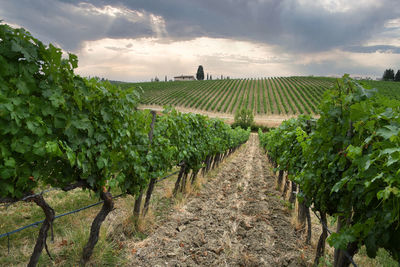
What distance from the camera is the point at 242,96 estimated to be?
2454 inches

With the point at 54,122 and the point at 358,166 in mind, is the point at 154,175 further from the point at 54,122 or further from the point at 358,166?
the point at 358,166

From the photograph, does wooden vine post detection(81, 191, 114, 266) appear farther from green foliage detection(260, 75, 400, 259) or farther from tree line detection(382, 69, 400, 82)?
tree line detection(382, 69, 400, 82)

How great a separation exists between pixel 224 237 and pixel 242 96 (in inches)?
2364

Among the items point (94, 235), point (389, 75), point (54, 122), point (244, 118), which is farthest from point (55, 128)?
point (389, 75)

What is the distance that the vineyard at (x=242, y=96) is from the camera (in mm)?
52625

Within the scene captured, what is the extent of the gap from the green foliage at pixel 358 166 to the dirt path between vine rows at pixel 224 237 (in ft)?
4.53

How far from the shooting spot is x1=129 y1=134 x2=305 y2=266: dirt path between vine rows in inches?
150

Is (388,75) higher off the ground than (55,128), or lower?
higher

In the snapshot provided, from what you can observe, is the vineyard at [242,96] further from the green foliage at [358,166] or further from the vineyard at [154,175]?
the green foliage at [358,166]

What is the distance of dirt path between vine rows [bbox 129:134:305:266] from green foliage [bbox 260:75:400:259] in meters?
1.38

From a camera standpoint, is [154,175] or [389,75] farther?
[389,75]

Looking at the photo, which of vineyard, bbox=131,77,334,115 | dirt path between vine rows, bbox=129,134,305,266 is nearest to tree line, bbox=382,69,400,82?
vineyard, bbox=131,77,334,115

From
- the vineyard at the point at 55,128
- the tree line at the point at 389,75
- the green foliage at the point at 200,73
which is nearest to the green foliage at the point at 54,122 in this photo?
the vineyard at the point at 55,128

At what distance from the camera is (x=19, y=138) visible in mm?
2043
